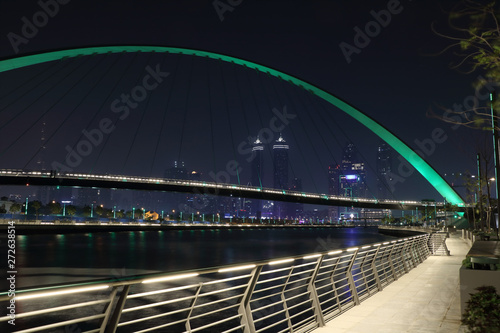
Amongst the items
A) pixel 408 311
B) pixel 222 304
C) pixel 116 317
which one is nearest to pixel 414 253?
pixel 222 304

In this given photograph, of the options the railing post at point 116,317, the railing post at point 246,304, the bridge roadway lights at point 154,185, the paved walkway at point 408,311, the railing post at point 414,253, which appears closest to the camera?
the railing post at point 116,317

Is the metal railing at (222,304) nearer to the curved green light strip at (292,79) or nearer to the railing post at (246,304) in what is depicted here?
the railing post at (246,304)

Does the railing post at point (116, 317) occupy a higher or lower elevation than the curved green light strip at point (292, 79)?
lower

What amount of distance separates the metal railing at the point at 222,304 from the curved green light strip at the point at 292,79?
4154 cm

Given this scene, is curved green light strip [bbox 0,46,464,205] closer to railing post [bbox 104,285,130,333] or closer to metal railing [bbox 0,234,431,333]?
metal railing [bbox 0,234,431,333]

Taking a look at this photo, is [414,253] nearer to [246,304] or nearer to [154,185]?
[246,304]

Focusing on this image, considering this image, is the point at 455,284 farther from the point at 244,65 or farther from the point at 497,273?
the point at 244,65

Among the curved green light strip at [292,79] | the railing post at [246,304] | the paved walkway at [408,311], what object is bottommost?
the paved walkway at [408,311]

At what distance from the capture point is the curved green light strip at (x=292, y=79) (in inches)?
2121

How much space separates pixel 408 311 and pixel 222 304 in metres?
11.5

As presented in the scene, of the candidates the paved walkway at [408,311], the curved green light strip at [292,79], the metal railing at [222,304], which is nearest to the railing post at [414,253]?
the metal railing at [222,304]

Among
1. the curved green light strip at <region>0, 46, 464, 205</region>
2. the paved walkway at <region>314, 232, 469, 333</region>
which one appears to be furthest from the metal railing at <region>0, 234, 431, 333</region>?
the curved green light strip at <region>0, 46, 464, 205</region>

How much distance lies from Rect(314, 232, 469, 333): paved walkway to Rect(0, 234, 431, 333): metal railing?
33 centimetres

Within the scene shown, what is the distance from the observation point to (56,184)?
6619 cm
